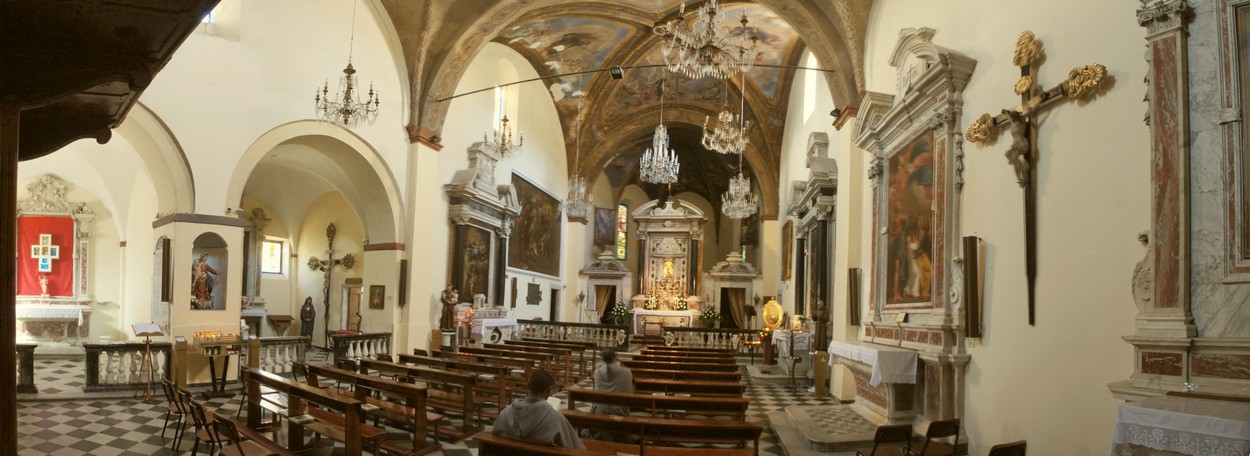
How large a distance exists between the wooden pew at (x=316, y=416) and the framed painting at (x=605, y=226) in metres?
20.3

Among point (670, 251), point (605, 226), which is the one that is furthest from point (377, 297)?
point (670, 251)

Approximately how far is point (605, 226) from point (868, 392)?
19.1 metres

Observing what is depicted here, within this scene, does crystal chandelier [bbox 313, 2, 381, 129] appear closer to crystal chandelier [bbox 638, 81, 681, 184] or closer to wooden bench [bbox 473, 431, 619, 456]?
crystal chandelier [bbox 638, 81, 681, 184]

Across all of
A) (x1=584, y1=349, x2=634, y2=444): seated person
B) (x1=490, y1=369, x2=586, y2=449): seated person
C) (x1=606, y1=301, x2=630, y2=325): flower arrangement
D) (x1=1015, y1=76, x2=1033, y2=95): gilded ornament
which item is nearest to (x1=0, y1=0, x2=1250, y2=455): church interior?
(x1=1015, y1=76, x2=1033, y2=95): gilded ornament

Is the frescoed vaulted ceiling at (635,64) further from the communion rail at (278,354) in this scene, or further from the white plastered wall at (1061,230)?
the white plastered wall at (1061,230)

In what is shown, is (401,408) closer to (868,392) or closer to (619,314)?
(868,392)

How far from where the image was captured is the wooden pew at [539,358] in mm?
9688

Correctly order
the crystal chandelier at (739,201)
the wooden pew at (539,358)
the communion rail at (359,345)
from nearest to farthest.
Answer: the wooden pew at (539,358) → the communion rail at (359,345) → the crystal chandelier at (739,201)

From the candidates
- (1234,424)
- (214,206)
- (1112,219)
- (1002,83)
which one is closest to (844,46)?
(1002,83)

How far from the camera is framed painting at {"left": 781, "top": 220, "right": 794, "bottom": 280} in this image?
1797 centimetres

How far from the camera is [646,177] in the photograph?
18.2 meters

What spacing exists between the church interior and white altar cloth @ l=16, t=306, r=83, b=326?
0.26 feet

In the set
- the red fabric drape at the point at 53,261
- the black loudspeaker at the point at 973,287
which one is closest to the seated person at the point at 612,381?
the black loudspeaker at the point at 973,287

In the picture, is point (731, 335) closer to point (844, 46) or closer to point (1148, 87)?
point (844, 46)
